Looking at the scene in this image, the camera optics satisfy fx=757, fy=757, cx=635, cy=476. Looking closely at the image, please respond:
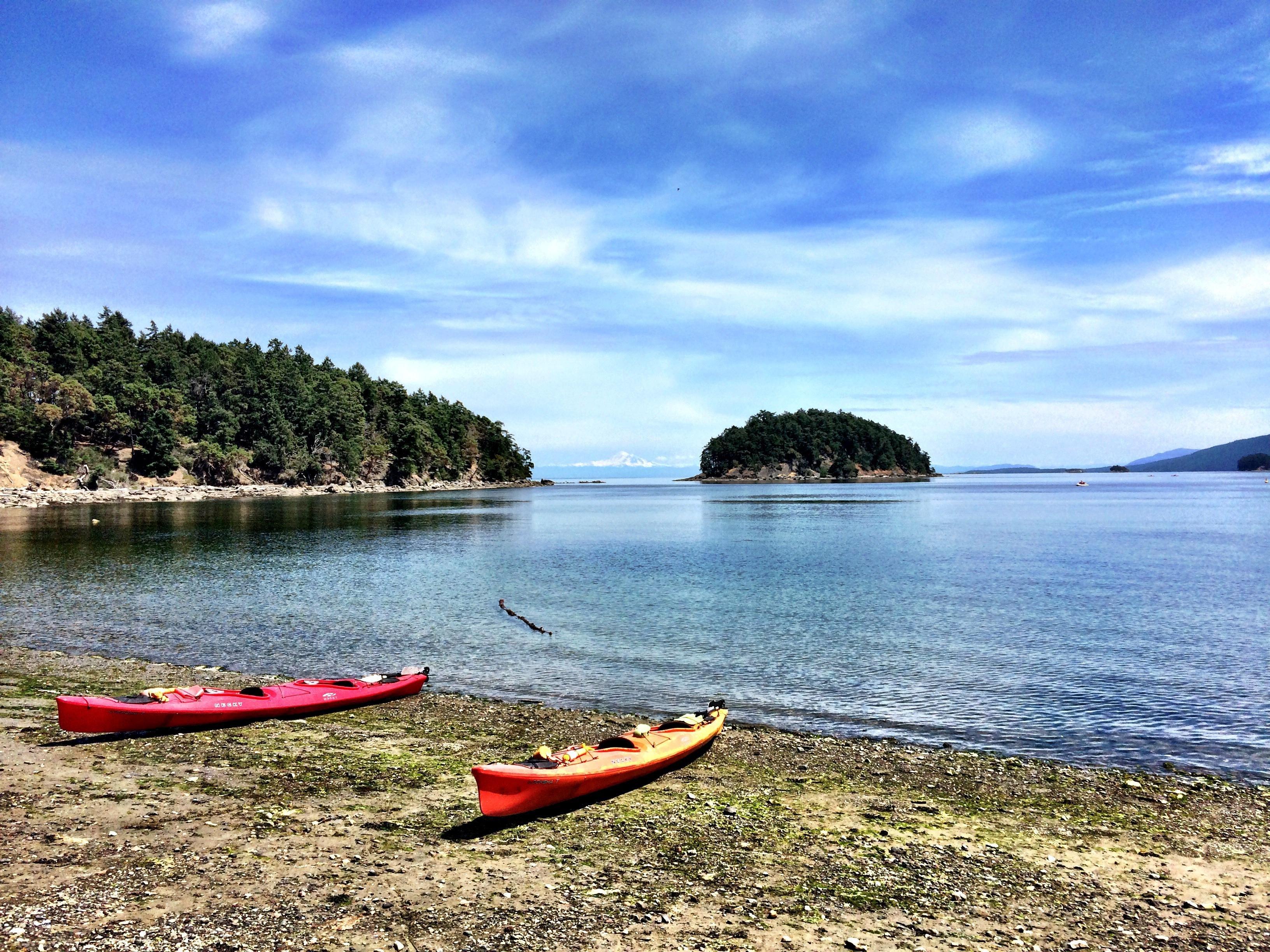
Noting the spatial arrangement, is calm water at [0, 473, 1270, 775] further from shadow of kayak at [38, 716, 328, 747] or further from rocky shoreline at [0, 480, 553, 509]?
rocky shoreline at [0, 480, 553, 509]

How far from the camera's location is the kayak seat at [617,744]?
47.1 ft

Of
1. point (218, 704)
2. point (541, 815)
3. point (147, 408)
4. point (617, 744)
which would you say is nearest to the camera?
point (541, 815)

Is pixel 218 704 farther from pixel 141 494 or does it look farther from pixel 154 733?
pixel 141 494

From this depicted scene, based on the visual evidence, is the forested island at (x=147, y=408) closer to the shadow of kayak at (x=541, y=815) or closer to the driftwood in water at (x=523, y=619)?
the driftwood in water at (x=523, y=619)

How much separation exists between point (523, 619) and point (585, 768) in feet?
63.5

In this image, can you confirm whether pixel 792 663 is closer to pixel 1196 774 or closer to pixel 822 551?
pixel 1196 774

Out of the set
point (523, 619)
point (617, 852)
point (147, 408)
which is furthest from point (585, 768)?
point (147, 408)

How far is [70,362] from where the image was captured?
6176 inches

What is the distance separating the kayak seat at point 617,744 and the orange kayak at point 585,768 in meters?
0.01

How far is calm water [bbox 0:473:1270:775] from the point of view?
67.3ft

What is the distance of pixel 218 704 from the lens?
1703cm

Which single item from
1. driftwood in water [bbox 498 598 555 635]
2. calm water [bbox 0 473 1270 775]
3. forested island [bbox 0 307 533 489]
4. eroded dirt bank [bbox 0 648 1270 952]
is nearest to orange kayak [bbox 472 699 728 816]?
eroded dirt bank [bbox 0 648 1270 952]

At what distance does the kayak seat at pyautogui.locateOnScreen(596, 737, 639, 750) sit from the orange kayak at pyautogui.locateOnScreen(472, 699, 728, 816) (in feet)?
0.03

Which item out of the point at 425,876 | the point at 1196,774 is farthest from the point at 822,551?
the point at 425,876
